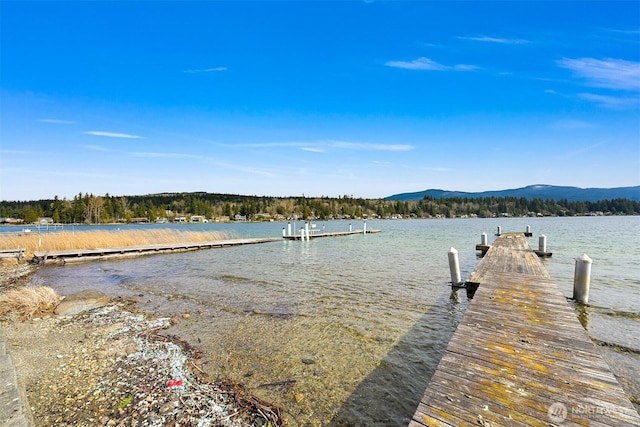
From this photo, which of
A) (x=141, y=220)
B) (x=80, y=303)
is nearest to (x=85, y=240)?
(x=80, y=303)

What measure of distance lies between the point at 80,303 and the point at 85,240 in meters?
21.0

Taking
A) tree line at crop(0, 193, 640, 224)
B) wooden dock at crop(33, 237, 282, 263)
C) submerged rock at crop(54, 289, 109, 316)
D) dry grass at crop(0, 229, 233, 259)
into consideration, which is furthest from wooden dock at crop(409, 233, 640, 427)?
tree line at crop(0, 193, 640, 224)

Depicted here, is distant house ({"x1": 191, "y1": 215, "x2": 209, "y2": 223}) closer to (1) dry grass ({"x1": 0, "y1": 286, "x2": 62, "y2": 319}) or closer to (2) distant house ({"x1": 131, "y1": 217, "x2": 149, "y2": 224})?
(2) distant house ({"x1": 131, "y1": 217, "x2": 149, "y2": 224})

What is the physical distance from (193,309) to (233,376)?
516cm

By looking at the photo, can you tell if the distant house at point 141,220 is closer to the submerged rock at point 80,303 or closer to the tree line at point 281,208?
the tree line at point 281,208

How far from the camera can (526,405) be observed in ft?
10.3

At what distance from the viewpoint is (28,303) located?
9.34 meters

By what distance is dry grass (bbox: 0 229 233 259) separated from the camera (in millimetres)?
24781

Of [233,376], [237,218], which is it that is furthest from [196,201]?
[233,376]

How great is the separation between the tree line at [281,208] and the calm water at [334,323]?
4690 inches

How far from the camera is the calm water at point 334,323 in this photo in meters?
5.16

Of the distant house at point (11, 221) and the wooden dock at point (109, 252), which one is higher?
the wooden dock at point (109, 252)

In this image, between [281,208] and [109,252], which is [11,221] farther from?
[109,252]

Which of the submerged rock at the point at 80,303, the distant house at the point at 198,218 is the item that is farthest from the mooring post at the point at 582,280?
the distant house at the point at 198,218
